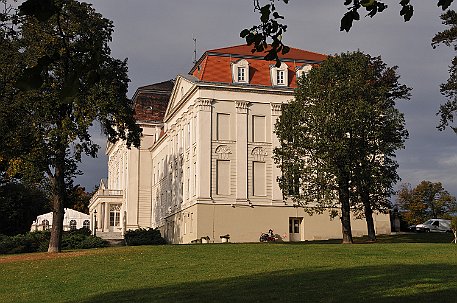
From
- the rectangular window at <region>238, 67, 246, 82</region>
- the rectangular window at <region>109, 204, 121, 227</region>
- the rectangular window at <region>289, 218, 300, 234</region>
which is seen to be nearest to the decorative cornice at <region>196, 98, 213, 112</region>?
the rectangular window at <region>238, 67, 246, 82</region>

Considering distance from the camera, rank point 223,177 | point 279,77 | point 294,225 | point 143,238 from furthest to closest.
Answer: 1. point 143,238
2. point 279,77
3. point 294,225
4. point 223,177

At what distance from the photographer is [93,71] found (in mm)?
5270

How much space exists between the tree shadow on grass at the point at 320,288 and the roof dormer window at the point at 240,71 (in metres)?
36.2

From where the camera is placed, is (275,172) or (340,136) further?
(275,172)

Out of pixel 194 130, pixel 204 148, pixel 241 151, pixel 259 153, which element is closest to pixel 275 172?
pixel 259 153

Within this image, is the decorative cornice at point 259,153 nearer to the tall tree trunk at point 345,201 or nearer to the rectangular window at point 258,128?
the rectangular window at point 258,128

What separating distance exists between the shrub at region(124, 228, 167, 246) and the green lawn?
26379mm

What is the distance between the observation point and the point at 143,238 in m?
60.5

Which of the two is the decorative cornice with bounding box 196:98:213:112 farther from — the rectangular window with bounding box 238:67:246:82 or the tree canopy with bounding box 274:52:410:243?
the tree canopy with bounding box 274:52:410:243

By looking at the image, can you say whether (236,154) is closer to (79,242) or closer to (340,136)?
(79,242)

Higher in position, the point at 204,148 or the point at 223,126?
the point at 223,126

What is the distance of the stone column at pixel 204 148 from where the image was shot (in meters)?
54.7

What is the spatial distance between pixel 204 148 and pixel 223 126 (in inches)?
98.3

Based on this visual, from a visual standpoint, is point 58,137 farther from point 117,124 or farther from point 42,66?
point 42,66
